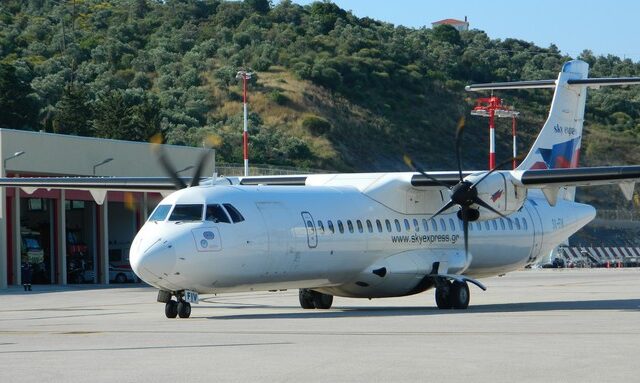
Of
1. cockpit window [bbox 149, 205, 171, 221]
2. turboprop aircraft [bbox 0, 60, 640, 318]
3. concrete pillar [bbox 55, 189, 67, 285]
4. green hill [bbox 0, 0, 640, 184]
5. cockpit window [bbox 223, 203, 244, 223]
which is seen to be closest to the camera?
turboprop aircraft [bbox 0, 60, 640, 318]

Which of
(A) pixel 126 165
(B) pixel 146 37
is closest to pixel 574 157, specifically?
(A) pixel 126 165

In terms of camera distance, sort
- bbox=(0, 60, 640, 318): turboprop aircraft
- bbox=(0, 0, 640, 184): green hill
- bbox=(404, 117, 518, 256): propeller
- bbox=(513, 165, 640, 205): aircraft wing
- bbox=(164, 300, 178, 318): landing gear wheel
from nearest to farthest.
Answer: bbox=(0, 60, 640, 318): turboprop aircraft < bbox=(164, 300, 178, 318): landing gear wheel < bbox=(513, 165, 640, 205): aircraft wing < bbox=(404, 117, 518, 256): propeller < bbox=(0, 0, 640, 184): green hill

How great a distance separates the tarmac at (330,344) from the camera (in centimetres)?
1098

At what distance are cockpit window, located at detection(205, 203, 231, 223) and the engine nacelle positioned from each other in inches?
221

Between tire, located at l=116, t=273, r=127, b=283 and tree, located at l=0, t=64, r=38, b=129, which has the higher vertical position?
tree, located at l=0, t=64, r=38, b=129

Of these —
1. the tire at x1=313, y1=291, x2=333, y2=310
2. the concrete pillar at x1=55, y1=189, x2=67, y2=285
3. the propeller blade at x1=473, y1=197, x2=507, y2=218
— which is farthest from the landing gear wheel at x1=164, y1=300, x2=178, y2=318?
the concrete pillar at x1=55, y1=189, x2=67, y2=285

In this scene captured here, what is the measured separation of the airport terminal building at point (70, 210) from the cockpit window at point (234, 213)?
23.2 meters

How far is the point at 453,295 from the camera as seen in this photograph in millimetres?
23234

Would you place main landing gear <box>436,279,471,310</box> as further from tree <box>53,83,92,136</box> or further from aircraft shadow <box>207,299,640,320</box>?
tree <box>53,83,92,136</box>

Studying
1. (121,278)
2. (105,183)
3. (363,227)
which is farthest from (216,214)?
(121,278)

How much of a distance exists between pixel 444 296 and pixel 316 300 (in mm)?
2993

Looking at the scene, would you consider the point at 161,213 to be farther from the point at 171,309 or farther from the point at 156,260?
the point at 171,309

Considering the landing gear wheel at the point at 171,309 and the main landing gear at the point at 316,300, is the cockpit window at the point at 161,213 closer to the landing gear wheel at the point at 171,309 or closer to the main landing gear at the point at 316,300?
the landing gear wheel at the point at 171,309

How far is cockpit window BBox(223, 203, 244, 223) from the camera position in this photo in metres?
20.4
